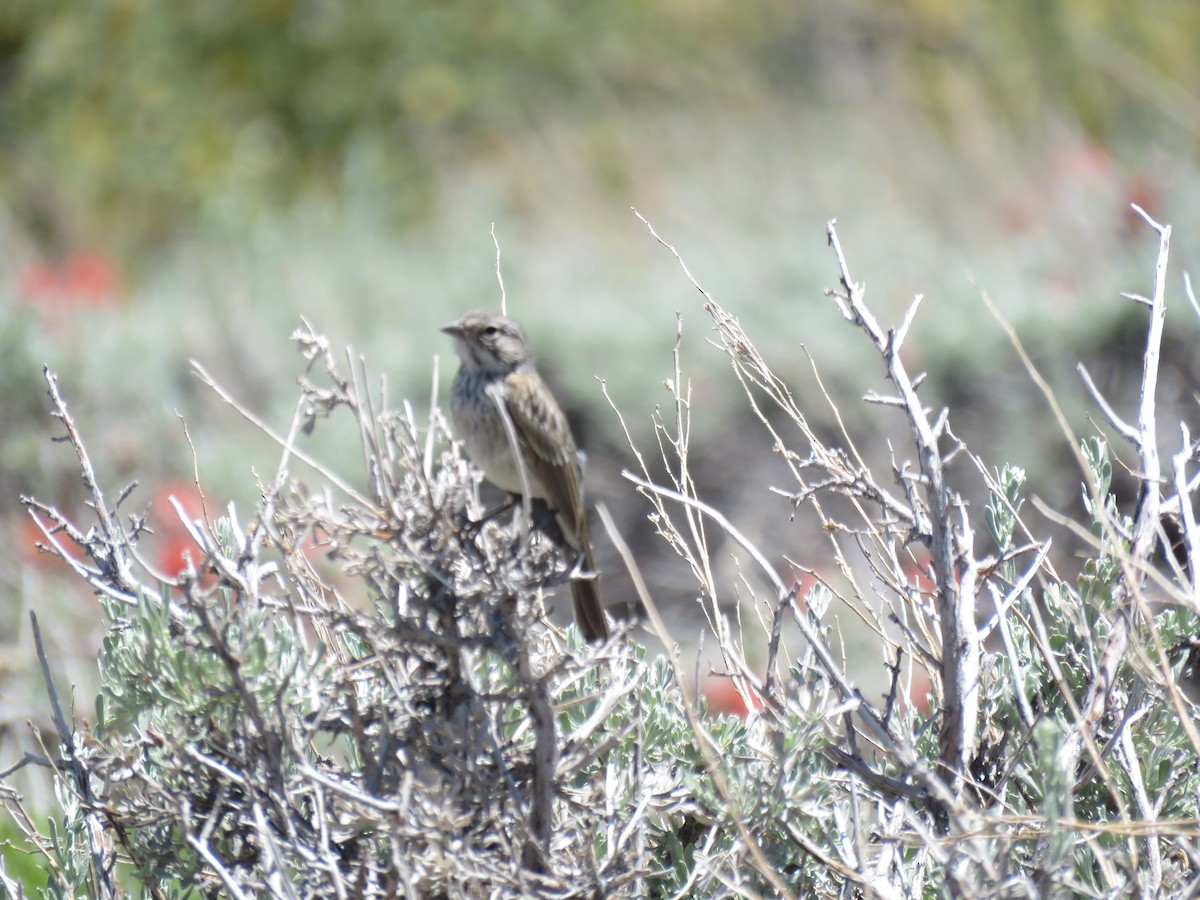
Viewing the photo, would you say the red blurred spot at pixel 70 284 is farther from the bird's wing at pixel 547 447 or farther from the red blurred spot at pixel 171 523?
the bird's wing at pixel 547 447

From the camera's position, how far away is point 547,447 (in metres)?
3.69

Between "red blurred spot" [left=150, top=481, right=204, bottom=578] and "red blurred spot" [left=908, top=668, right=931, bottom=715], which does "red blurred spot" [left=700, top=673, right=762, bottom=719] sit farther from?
"red blurred spot" [left=150, top=481, right=204, bottom=578]

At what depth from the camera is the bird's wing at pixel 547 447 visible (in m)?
3.62

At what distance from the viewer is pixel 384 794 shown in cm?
213

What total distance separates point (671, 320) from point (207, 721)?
5261 mm

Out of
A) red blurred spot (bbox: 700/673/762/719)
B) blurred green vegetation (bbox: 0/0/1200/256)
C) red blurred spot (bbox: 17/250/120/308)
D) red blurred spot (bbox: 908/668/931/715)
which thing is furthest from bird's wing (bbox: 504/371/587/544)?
blurred green vegetation (bbox: 0/0/1200/256)

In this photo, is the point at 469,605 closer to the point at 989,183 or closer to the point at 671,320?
the point at 671,320

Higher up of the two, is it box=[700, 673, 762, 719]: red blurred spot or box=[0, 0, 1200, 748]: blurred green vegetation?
box=[0, 0, 1200, 748]: blurred green vegetation

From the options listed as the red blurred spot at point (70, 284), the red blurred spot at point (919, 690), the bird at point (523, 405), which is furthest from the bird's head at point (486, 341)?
the red blurred spot at point (70, 284)

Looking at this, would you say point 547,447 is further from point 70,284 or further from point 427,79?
point 427,79

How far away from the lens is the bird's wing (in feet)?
11.9

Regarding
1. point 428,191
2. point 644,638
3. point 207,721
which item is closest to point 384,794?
point 207,721

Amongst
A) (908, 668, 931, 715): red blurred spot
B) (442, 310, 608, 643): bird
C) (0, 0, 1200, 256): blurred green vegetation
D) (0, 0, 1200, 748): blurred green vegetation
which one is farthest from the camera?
(0, 0, 1200, 256): blurred green vegetation

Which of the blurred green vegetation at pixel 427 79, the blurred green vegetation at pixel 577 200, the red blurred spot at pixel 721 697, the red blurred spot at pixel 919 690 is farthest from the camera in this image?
the blurred green vegetation at pixel 427 79
